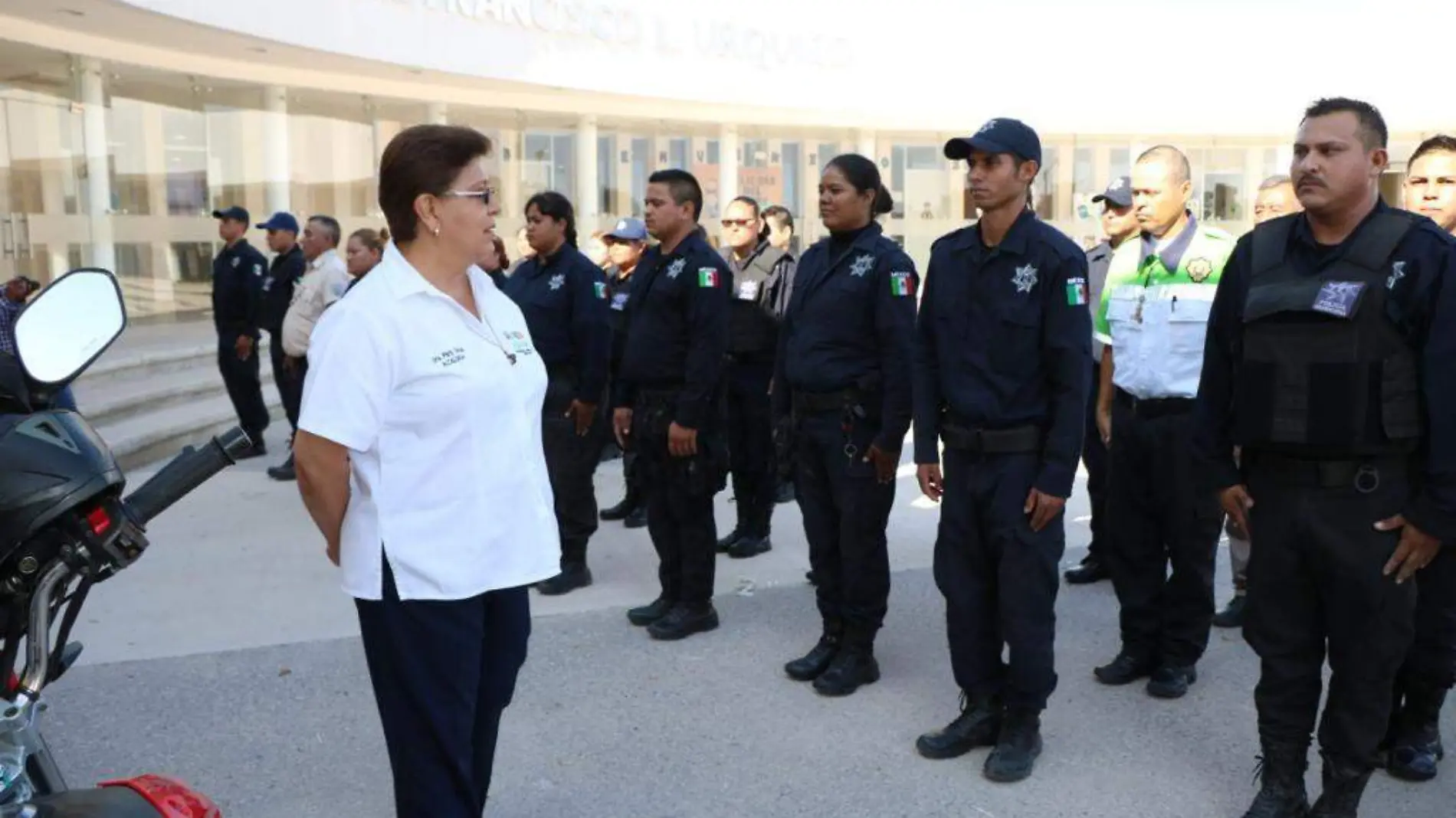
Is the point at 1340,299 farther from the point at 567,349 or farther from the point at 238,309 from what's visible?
the point at 238,309

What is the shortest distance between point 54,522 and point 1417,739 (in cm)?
390

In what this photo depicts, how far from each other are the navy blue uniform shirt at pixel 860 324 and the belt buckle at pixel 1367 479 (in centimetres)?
157

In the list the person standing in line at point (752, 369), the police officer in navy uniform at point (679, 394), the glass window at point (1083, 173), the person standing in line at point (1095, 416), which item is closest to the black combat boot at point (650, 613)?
the police officer in navy uniform at point (679, 394)

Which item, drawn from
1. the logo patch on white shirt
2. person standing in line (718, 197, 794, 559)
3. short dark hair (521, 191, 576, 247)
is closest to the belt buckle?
the logo patch on white shirt

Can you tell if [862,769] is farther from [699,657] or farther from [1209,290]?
[1209,290]

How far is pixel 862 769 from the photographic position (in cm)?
376

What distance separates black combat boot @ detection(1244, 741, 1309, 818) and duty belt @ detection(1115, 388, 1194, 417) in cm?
143

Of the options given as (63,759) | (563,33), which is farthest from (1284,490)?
(563,33)

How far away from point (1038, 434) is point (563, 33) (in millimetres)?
15483

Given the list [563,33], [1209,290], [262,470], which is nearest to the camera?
[1209,290]

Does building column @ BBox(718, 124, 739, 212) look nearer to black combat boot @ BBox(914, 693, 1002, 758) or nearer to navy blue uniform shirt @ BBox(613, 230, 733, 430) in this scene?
navy blue uniform shirt @ BBox(613, 230, 733, 430)

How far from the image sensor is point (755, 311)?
7152mm

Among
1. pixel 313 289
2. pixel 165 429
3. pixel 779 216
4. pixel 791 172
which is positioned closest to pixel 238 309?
pixel 165 429

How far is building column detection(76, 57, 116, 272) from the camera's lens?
13.4 metres
